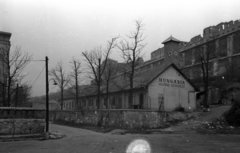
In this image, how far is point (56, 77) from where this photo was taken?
162 ft

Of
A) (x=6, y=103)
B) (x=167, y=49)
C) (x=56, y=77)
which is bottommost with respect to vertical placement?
(x=6, y=103)

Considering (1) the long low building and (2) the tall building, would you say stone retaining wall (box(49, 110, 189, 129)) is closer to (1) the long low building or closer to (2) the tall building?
(1) the long low building

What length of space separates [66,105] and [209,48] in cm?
3711

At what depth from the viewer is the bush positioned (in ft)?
86.6

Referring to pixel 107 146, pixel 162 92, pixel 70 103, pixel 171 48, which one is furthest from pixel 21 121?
pixel 171 48

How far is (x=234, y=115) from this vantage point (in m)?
26.8

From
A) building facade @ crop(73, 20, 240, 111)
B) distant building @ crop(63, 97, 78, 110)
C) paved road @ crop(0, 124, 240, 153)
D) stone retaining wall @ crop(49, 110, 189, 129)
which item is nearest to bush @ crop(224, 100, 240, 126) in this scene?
stone retaining wall @ crop(49, 110, 189, 129)

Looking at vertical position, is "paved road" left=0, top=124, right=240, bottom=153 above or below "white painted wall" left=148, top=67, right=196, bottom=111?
below

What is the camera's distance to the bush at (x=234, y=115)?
86.6ft

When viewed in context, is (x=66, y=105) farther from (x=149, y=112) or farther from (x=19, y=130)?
(x=19, y=130)

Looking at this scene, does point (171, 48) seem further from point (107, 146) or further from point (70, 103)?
point (107, 146)

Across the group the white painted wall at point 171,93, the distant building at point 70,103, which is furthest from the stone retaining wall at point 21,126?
the distant building at point 70,103

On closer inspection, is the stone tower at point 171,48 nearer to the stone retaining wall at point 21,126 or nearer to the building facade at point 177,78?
the building facade at point 177,78

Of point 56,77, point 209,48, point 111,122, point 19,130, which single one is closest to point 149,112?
point 111,122
